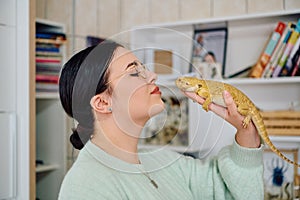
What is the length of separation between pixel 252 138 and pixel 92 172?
384 millimetres

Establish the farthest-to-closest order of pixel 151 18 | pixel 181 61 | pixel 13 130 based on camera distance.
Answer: pixel 151 18
pixel 13 130
pixel 181 61

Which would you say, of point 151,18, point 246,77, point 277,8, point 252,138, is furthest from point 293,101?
point 252,138

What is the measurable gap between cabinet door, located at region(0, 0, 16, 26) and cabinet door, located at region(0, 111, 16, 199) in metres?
0.42

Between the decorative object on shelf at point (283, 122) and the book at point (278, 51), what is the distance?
17 centimetres

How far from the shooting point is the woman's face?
0.99m

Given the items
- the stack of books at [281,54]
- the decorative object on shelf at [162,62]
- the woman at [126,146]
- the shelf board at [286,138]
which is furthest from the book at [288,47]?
the woman at [126,146]

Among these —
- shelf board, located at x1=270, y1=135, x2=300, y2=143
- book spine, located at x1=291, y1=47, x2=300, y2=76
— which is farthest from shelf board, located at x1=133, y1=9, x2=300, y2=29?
shelf board, located at x1=270, y1=135, x2=300, y2=143

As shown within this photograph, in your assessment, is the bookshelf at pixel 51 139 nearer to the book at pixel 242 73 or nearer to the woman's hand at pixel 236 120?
the book at pixel 242 73

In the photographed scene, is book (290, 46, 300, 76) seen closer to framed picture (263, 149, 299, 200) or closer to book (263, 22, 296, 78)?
book (263, 22, 296, 78)

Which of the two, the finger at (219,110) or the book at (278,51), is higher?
the book at (278,51)

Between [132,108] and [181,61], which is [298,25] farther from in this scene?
[132,108]

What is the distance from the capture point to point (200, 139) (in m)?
1.09

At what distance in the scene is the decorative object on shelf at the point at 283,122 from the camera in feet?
6.51

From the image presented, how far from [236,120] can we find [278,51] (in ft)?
3.37
